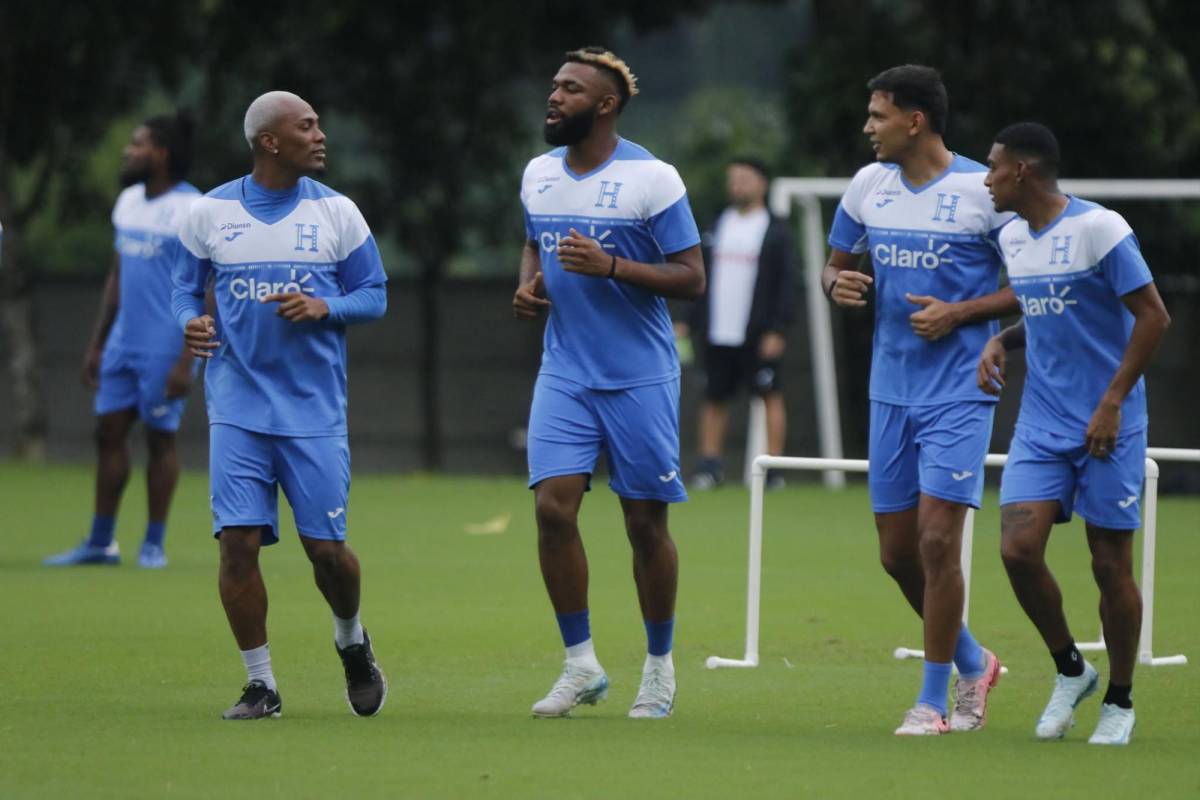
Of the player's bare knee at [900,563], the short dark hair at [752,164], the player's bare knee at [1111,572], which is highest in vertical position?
the short dark hair at [752,164]

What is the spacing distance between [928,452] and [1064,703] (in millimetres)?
995

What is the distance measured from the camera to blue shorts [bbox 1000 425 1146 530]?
781 centimetres

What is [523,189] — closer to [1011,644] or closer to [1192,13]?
[1011,644]

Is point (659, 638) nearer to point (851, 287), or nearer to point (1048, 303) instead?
point (851, 287)

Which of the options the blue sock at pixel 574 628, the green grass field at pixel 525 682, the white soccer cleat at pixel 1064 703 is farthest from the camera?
the blue sock at pixel 574 628

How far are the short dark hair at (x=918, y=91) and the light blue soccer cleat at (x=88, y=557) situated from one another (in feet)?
22.9

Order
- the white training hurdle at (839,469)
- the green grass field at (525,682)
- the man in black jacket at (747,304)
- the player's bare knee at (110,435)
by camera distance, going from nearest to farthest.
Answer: the green grass field at (525,682) < the white training hurdle at (839,469) < the player's bare knee at (110,435) < the man in black jacket at (747,304)

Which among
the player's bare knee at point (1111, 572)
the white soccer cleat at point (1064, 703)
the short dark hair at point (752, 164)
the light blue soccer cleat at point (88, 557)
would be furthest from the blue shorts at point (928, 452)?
the short dark hair at point (752, 164)

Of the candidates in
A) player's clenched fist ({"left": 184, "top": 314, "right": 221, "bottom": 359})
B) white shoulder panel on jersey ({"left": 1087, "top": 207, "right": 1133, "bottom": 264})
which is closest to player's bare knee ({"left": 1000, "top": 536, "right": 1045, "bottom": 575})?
white shoulder panel on jersey ({"left": 1087, "top": 207, "right": 1133, "bottom": 264})

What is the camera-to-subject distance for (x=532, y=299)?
8523mm

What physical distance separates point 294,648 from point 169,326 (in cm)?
357

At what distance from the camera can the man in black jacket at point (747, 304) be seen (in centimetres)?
1848

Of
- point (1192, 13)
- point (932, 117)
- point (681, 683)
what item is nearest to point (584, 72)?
point (932, 117)

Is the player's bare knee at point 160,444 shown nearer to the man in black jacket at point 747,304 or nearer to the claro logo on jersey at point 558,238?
the claro logo on jersey at point 558,238
